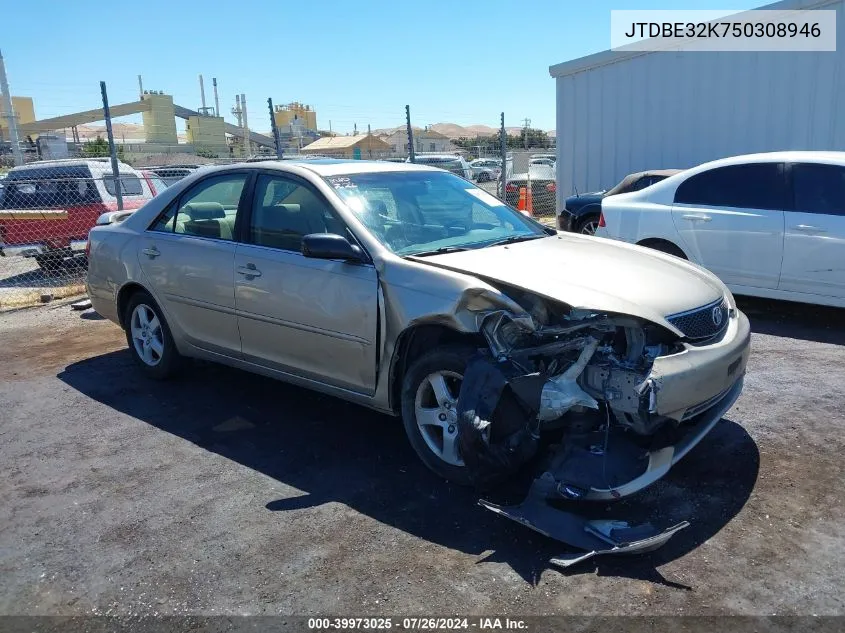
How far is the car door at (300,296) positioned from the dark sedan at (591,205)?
5.90 meters

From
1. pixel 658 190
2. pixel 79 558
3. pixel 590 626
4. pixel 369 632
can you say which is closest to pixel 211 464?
pixel 79 558

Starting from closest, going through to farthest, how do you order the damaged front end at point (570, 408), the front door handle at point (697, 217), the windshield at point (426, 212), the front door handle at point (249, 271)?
the damaged front end at point (570, 408) < the windshield at point (426, 212) < the front door handle at point (249, 271) < the front door handle at point (697, 217)

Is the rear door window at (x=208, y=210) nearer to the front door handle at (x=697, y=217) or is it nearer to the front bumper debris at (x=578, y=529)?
the front bumper debris at (x=578, y=529)

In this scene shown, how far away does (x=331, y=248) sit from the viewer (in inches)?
160


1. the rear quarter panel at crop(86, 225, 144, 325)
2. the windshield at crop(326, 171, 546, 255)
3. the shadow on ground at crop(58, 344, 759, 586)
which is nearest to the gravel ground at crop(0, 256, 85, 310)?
the rear quarter panel at crop(86, 225, 144, 325)

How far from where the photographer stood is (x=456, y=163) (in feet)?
72.0

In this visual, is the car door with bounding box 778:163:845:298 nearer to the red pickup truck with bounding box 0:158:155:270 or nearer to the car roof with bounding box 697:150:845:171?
the car roof with bounding box 697:150:845:171

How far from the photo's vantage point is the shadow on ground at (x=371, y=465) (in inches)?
131

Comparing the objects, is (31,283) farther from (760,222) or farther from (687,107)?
(687,107)

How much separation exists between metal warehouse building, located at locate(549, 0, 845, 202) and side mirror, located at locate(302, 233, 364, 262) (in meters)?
9.38

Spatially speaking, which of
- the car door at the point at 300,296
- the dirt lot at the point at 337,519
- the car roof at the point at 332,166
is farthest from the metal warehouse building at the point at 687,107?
the car door at the point at 300,296

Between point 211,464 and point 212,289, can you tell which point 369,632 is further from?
point 212,289

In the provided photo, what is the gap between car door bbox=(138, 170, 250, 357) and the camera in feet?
16.2

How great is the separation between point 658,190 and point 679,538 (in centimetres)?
516
